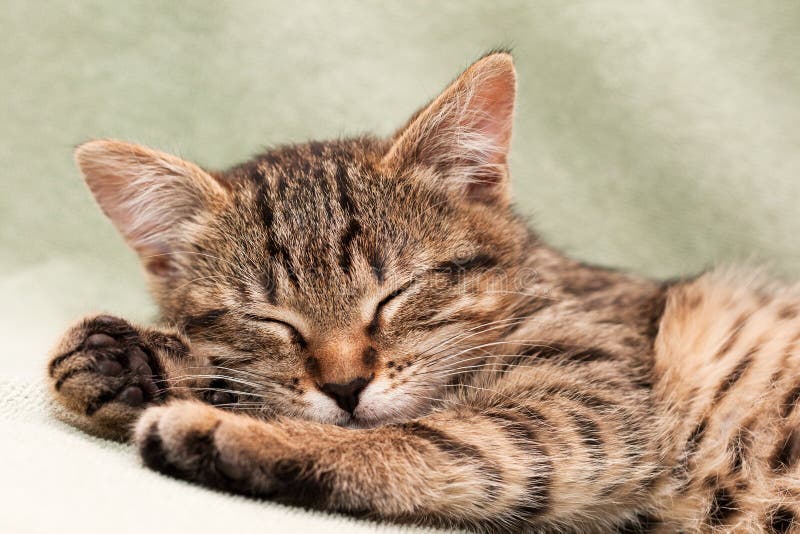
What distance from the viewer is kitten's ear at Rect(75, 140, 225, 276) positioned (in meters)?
1.75

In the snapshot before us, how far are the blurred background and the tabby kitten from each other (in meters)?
0.83

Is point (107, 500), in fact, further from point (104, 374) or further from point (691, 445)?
point (691, 445)

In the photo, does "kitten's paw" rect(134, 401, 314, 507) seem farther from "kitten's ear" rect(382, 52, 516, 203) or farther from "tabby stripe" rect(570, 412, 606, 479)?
"kitten's ear" rect(382, 52, 516, 203)

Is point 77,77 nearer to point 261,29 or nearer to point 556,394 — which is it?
point 261,29

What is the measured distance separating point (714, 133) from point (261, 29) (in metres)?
1.49

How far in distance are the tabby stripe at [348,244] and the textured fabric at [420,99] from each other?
42.2 inches

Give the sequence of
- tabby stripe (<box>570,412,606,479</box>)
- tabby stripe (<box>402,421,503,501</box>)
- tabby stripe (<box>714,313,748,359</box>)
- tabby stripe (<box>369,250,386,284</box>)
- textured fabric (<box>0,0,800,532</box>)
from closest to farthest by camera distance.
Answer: tabby stripe (<box>402,421,503,501</box>), tabby stripe (<box>570,412,606,479</box>), tabby stripe (<box>369,250,386,284</box>), tabby stripe (<box>714,313,748,359</box>), textured fabric (<box>0,0,800,532</box>)

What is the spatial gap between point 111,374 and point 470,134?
0.86m

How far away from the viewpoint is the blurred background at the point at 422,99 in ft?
8.75

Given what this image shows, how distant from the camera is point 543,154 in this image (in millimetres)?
2805

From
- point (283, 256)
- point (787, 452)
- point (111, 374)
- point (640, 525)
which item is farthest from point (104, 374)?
→ point (787, 452)

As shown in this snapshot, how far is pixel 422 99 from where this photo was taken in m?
2.80

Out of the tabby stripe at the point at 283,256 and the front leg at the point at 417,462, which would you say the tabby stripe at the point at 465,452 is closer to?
the front leg at the point at 417,462

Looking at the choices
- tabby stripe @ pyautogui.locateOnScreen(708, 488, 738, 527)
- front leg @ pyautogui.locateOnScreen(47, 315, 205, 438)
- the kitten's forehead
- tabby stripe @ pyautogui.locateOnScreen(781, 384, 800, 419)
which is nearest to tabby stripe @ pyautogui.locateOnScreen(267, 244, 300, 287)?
the kitten's forehead
